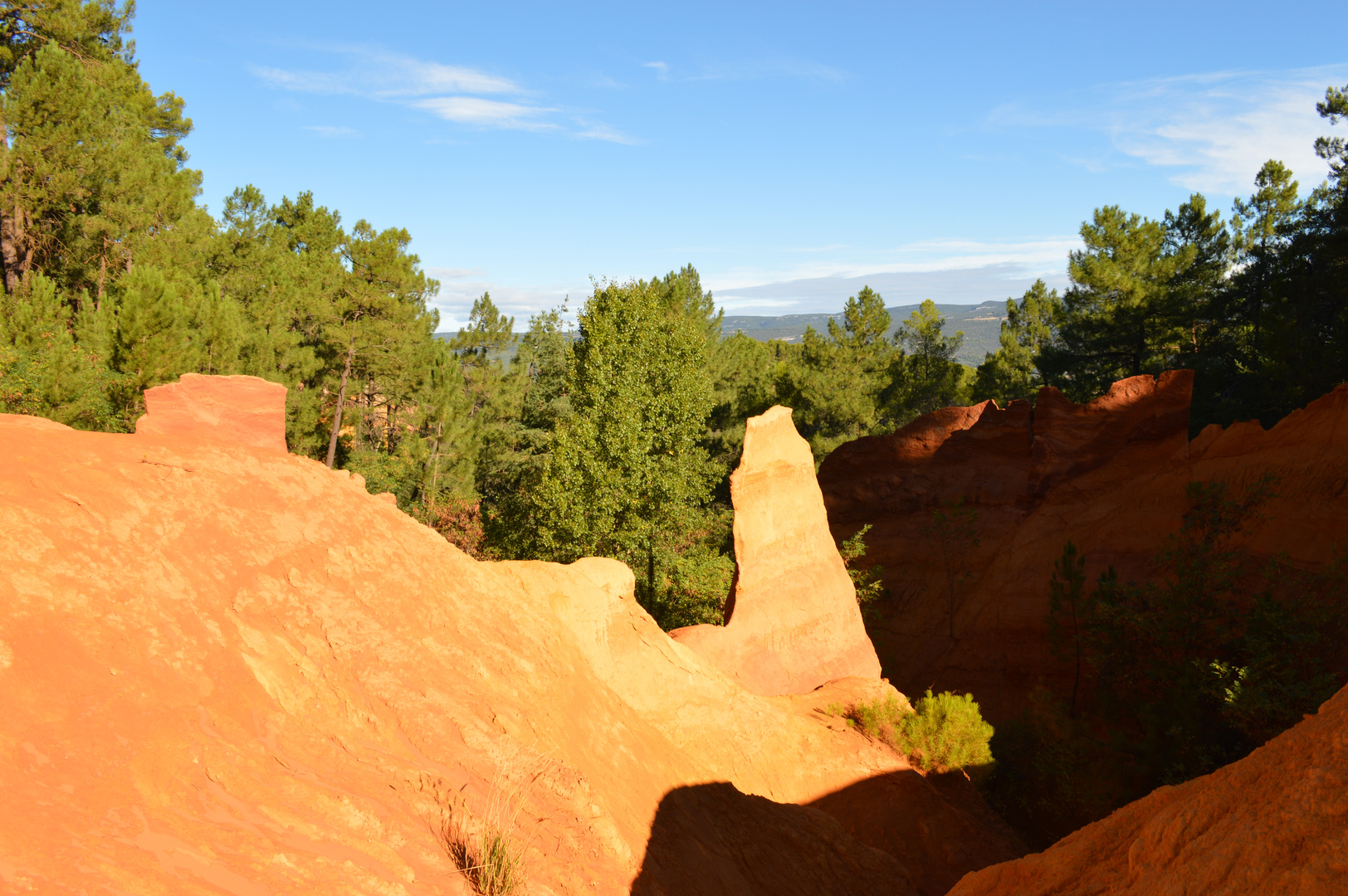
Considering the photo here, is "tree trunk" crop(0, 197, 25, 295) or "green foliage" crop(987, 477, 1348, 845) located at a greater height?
"tree trunk" crop(0, 197, 25, 295)

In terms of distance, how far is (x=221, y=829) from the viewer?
15.4 ft

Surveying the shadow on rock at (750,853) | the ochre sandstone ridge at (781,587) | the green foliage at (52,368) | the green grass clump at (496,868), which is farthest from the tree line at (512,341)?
the green grass clump at (496,868)

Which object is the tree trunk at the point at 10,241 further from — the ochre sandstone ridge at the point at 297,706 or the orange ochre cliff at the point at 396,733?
the ochre sandstone ridge at the point at 297,706

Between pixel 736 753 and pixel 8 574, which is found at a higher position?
pixel 8 574

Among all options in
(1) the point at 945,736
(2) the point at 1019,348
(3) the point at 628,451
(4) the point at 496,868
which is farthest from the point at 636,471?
→ (2) the point at 1019,348

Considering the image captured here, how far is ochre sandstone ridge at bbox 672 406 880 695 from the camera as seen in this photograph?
15758 mm

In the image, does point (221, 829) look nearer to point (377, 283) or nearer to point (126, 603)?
point (126, 603)

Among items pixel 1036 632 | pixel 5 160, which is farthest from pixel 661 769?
pixel 5 160

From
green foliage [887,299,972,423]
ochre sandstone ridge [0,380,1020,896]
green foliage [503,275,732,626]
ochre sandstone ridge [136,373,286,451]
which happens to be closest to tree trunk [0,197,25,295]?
green foliage [503,275,732,626]

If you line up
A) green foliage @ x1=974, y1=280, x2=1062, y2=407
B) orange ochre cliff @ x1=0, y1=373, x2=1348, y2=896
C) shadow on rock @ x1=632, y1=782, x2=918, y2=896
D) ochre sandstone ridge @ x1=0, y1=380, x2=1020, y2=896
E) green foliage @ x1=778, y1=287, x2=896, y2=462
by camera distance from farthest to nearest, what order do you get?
green foliage @ x1=974, y1=280, x2=1062, y2=407
green foliage @ x1=778, y1=287, x2=896, y2=462
shadow on rock @ x1=632, y1=782, x2=918, y2=896
ochre sandstone ridge @ x1=0, y1=380, x2=1020, y2=896
orange ochre cliff @ x1=0, y1=373, x2=1348, y2=896

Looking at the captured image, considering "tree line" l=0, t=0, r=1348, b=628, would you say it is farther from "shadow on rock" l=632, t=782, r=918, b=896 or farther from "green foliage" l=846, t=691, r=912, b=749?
"shadow on rock" l=632, t=782, r=918, b=896

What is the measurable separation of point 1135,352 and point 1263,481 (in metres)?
19.2

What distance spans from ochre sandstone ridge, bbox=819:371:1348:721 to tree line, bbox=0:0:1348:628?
6.03 m

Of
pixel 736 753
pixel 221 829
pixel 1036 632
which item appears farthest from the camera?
pixel 1036 632
